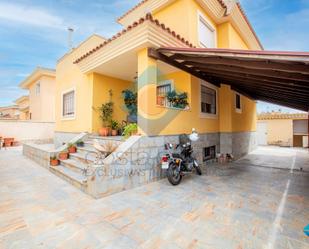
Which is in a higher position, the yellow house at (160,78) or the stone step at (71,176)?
the yellow house at (160,78)

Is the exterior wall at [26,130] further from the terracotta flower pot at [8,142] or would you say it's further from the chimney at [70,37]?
the chimney at [70,37]

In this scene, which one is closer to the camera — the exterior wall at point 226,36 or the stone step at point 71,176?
the stone step at point 71,176

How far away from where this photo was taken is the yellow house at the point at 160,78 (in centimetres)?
558

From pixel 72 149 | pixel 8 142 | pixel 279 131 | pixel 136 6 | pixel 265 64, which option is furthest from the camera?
pixel 279 131

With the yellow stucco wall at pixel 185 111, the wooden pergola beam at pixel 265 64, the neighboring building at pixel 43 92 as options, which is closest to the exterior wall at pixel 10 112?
the neighboring building at pixel 43 92

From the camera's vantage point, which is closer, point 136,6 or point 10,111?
point 136,6

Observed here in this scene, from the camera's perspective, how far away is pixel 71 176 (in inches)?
212

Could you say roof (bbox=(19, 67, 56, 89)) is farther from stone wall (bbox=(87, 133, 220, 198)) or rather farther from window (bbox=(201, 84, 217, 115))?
stone wall (bbox=(87, 133, 220, 198))

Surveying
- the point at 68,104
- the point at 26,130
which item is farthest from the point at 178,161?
the point at 26,130

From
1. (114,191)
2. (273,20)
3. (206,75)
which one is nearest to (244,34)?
(273,20)

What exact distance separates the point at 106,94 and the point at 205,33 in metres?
5.92

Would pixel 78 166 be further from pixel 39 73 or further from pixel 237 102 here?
pixel 39 73

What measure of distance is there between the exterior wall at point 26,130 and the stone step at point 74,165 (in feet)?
42.8

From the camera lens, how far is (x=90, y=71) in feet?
25.7
